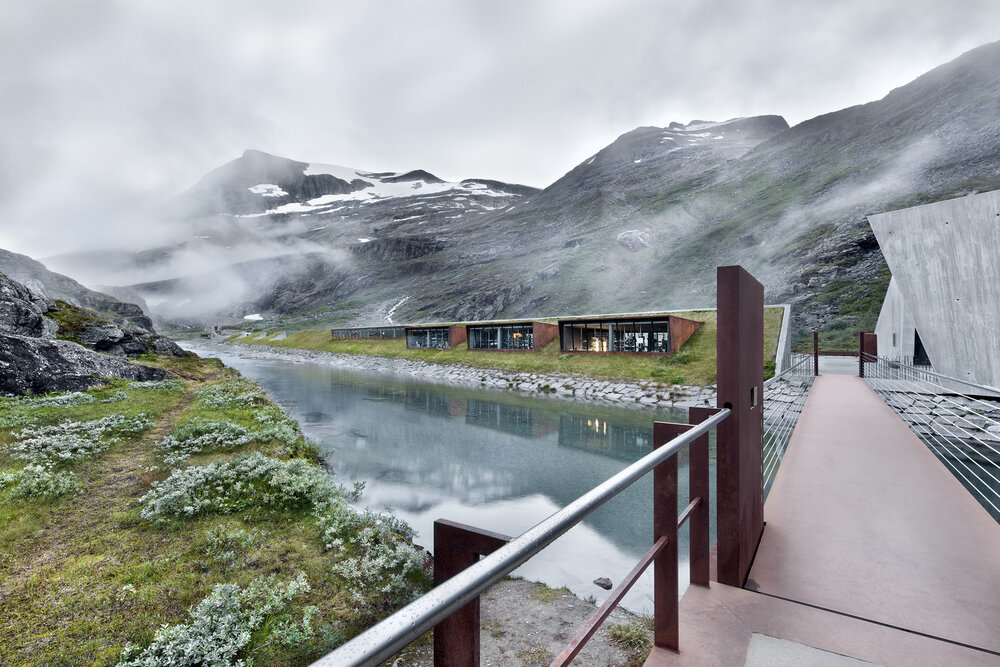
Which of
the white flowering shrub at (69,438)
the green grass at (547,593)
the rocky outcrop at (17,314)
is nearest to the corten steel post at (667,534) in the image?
the green grass at (547,593)

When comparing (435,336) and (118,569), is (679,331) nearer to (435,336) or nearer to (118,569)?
(435,336)

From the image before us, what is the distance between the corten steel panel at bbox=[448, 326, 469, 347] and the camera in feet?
152

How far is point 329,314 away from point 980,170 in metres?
160

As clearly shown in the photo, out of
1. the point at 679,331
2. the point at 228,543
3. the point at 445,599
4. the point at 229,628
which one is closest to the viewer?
the point at 445,599

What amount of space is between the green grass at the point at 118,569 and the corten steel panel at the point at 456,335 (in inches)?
1517

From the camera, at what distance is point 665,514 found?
239 cm

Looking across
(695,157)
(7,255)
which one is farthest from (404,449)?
(695,157)

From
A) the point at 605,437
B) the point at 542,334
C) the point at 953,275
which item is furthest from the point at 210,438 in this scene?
the point at 542,334

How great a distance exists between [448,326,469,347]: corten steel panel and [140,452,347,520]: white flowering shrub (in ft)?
124

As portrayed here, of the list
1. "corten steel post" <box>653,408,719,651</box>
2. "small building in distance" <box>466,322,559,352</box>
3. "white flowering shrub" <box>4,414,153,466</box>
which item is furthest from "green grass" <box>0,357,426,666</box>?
"small building in distance" <box>466,322,559,352</box>

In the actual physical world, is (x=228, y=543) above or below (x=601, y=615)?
below

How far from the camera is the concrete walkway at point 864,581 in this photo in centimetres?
271

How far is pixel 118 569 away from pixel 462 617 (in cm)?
597

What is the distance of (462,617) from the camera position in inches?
49.3
